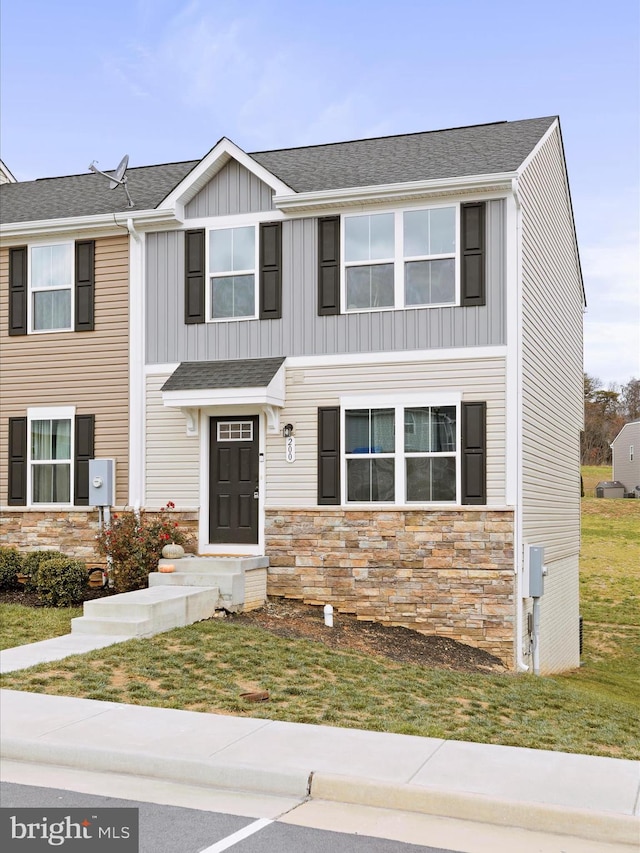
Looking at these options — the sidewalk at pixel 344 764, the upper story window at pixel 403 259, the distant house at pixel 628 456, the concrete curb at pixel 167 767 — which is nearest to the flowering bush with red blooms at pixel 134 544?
the upper story window at pixel 403 259

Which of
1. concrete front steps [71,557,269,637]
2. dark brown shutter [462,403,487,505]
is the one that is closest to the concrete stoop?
concrete front steps [71,557,269,637]

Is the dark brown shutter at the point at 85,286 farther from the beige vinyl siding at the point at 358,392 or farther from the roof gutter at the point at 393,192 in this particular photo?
the beige vinyl siding at the point at 358,392

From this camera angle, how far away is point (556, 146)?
16422 mm

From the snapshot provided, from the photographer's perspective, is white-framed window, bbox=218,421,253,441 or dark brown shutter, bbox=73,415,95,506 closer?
white-framed window, bbox=218,421,253,441

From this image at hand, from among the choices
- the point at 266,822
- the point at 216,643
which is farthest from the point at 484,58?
the point at 266,822

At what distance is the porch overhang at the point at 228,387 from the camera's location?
12992 mm

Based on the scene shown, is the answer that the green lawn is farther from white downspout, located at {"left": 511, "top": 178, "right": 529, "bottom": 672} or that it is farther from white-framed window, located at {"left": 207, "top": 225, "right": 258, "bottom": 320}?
white-framed window, located at {"left": 207, "top": 225, "right": 258, "bottom": 320}

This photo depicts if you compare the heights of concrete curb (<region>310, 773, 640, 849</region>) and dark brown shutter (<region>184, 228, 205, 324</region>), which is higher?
dark brown shutter (<region>184, 228, 205, 324</region>)

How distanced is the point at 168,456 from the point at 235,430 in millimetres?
1163

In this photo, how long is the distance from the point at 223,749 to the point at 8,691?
2654 mm

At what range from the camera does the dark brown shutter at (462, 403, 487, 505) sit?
486 inches

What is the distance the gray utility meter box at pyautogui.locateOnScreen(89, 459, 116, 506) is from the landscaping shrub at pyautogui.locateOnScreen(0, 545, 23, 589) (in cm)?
144

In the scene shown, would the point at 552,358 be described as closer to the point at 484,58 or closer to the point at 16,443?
the point at 484,58

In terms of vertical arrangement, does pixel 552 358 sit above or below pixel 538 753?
above
